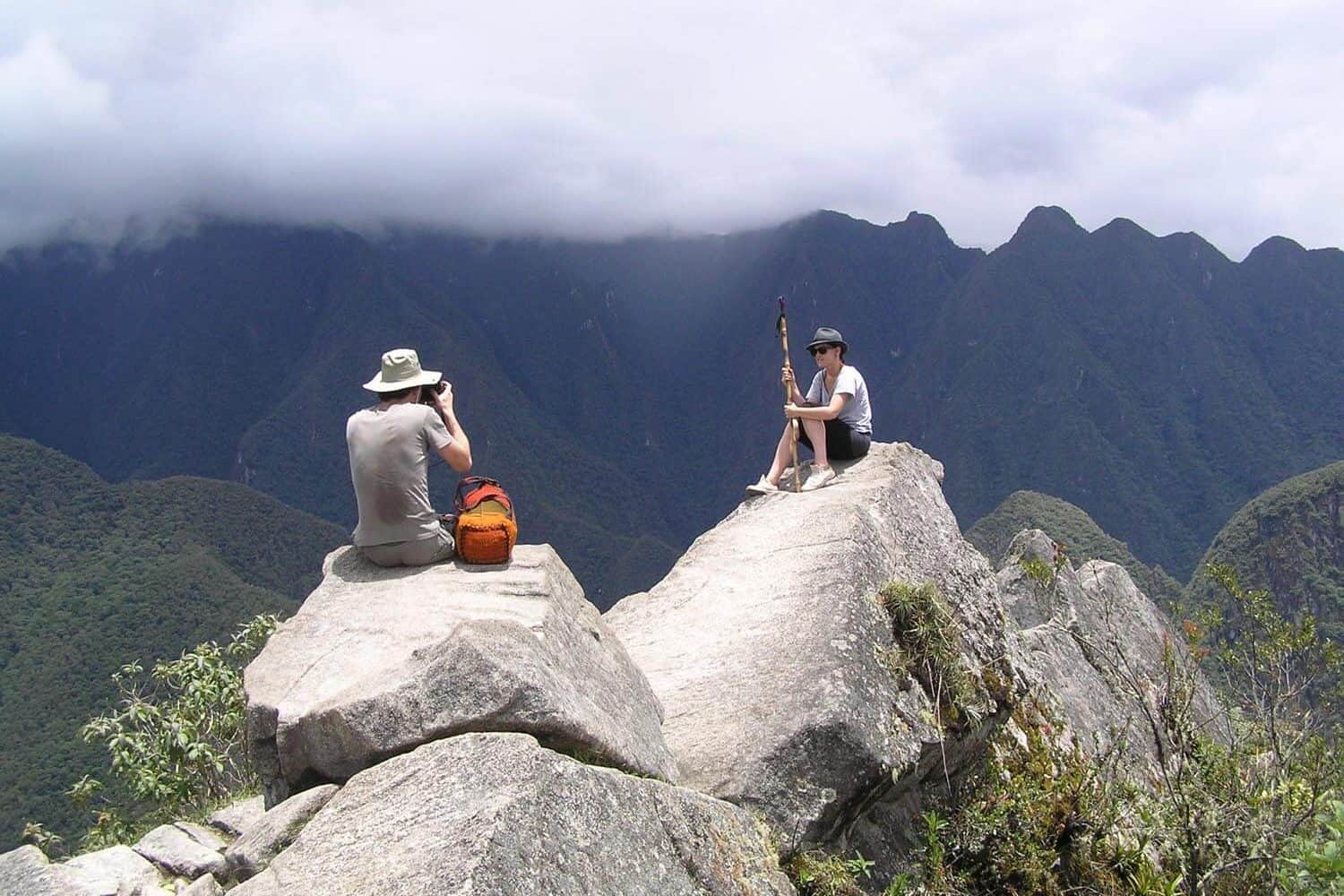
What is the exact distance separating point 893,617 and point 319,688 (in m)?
3.83

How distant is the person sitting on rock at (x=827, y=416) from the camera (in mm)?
11562

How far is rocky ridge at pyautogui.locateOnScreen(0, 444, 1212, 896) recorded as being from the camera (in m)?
4.70

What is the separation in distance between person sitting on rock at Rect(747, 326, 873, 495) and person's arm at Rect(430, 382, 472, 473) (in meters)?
4.24

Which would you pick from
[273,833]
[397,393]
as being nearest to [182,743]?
[397,393]

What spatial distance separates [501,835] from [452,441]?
3715 mm

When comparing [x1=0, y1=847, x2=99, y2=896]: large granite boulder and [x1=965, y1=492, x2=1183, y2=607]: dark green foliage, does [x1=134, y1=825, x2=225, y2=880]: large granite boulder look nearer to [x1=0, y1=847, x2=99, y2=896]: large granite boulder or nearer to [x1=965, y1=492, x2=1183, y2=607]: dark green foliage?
[x1=0, y1=847, x2=99, y2=896]: large granite boulder

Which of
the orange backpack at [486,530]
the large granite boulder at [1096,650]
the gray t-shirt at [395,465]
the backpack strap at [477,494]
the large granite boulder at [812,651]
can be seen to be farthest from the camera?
the large granite boulder at [1096,650]

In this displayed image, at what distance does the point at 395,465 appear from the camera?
7.45 metres

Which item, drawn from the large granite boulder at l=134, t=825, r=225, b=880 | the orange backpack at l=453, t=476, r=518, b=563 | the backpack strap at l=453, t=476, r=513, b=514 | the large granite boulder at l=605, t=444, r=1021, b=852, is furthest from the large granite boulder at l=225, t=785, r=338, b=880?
the backpack strap at l=453, t=476, r=513, b=514

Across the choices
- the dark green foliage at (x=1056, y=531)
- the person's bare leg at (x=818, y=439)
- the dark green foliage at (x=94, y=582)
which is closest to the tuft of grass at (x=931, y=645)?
the person's bare leg at (x=818, y=439)

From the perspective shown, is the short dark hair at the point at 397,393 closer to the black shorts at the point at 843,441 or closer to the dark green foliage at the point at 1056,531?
the black shorts at the point at 843,441

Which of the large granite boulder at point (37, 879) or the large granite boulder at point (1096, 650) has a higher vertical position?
the large granite boulder at point (37, 879)

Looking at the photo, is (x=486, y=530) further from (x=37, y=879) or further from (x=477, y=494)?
(x=37, y=879)

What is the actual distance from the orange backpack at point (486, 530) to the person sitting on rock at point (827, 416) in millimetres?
4255
